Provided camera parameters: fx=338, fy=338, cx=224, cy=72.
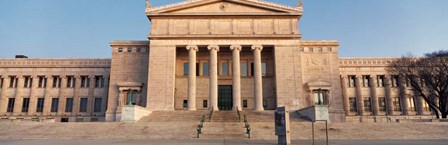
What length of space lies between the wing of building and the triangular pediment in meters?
0.13

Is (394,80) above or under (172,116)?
above

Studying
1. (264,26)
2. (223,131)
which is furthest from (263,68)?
(223,131)

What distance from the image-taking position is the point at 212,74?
140 feet

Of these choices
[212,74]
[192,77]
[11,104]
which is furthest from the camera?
[11,104]

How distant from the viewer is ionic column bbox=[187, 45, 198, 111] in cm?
4203

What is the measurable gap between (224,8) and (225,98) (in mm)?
12233

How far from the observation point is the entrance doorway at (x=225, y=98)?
4619 cm

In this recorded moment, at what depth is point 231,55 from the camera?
47688mm

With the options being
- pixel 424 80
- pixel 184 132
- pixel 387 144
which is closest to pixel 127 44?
pixel 184 132

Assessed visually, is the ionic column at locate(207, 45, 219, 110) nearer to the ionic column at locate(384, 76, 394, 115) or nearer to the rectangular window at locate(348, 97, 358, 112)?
the rectangular window at locate(348, 97, 358, 112)

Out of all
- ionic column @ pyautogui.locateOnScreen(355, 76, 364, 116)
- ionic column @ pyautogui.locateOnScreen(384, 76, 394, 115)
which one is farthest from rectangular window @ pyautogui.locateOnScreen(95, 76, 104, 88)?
ionic column @ pyautogui.locateOnScreen(384, 76, 394, 115)

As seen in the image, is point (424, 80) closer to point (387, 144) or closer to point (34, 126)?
point (387, 144)

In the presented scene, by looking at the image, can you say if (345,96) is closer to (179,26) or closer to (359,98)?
(359,98)

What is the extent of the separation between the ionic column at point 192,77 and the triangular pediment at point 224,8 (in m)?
4.98
